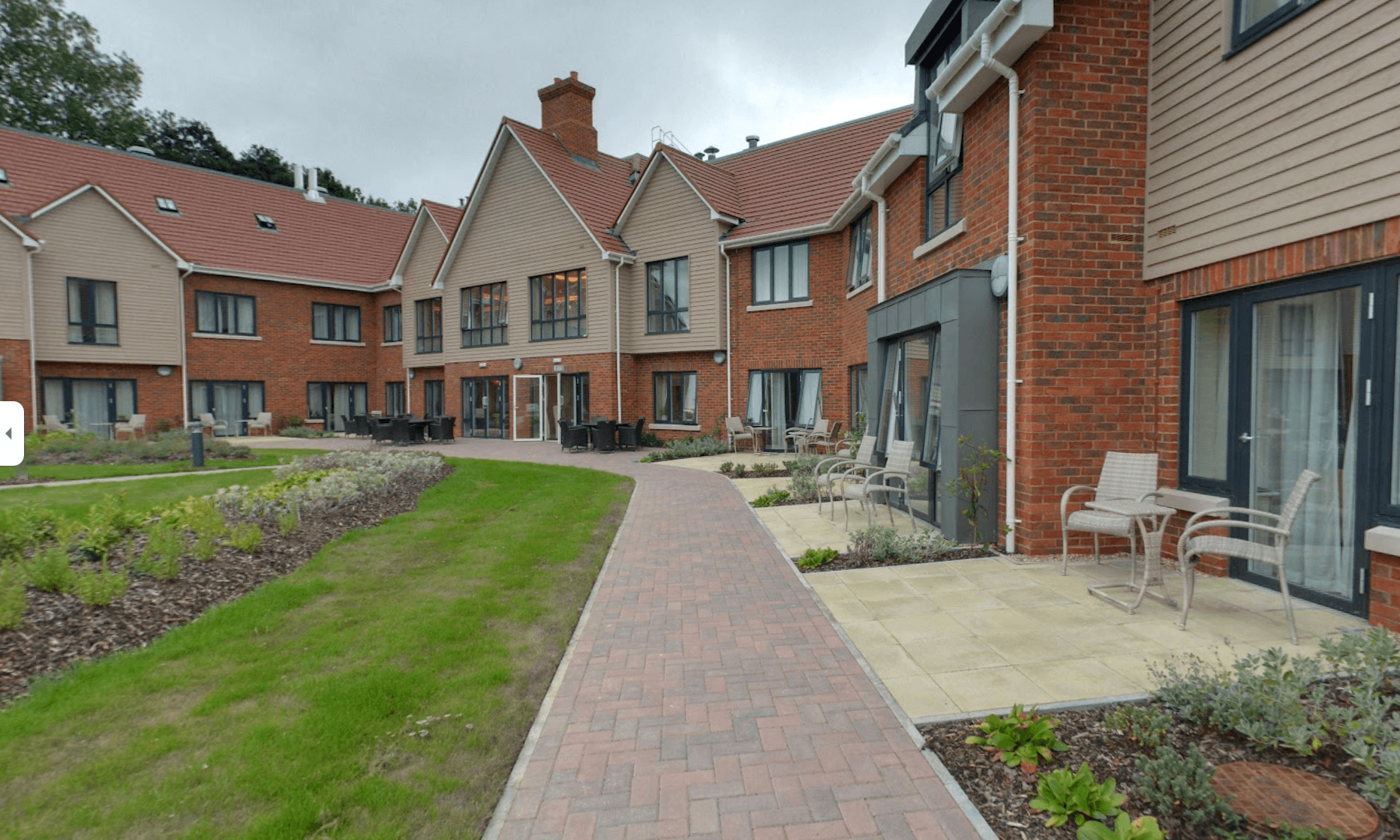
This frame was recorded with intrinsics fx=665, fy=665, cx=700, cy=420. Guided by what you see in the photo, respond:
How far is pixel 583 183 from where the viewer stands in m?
21.6

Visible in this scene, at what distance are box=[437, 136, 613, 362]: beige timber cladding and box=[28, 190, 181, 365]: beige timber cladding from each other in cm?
909

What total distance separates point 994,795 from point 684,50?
2286 cm

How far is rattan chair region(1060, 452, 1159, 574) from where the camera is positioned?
520cm

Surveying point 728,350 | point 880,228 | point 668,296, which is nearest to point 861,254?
point 880,228

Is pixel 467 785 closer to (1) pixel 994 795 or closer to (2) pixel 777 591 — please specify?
(1) pixel 994 795

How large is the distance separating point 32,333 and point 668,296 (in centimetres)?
1889

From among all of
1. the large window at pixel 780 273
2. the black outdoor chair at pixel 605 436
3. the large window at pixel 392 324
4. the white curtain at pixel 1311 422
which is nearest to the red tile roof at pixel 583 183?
the large window at pixel 780 273

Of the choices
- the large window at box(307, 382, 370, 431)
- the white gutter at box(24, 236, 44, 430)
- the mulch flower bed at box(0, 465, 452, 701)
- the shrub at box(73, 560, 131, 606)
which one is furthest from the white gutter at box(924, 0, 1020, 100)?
the large window at box(307, 382, 370, 431)

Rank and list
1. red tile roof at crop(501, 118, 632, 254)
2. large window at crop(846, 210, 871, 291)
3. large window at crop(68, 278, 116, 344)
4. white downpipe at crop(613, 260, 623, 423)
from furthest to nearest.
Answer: large window at crop(68, 278, 116, 344) → red tile roof at crop(501, 118, 632, 254) → white downpipe at crop(613, 260, 623, 423) → large window at crop(846, 210, 871, 291)

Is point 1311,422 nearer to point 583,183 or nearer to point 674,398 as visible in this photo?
point 674,398

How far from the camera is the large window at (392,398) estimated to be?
28.3 metres

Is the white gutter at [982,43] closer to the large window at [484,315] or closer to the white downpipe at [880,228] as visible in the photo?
the white downpipe at [880,228]

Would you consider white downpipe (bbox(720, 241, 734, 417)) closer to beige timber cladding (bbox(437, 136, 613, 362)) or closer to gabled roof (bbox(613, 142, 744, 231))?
gabled roof (bbox(613, 142, 744, 231))

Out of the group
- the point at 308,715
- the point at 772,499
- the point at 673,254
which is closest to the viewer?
the point at 308,715
